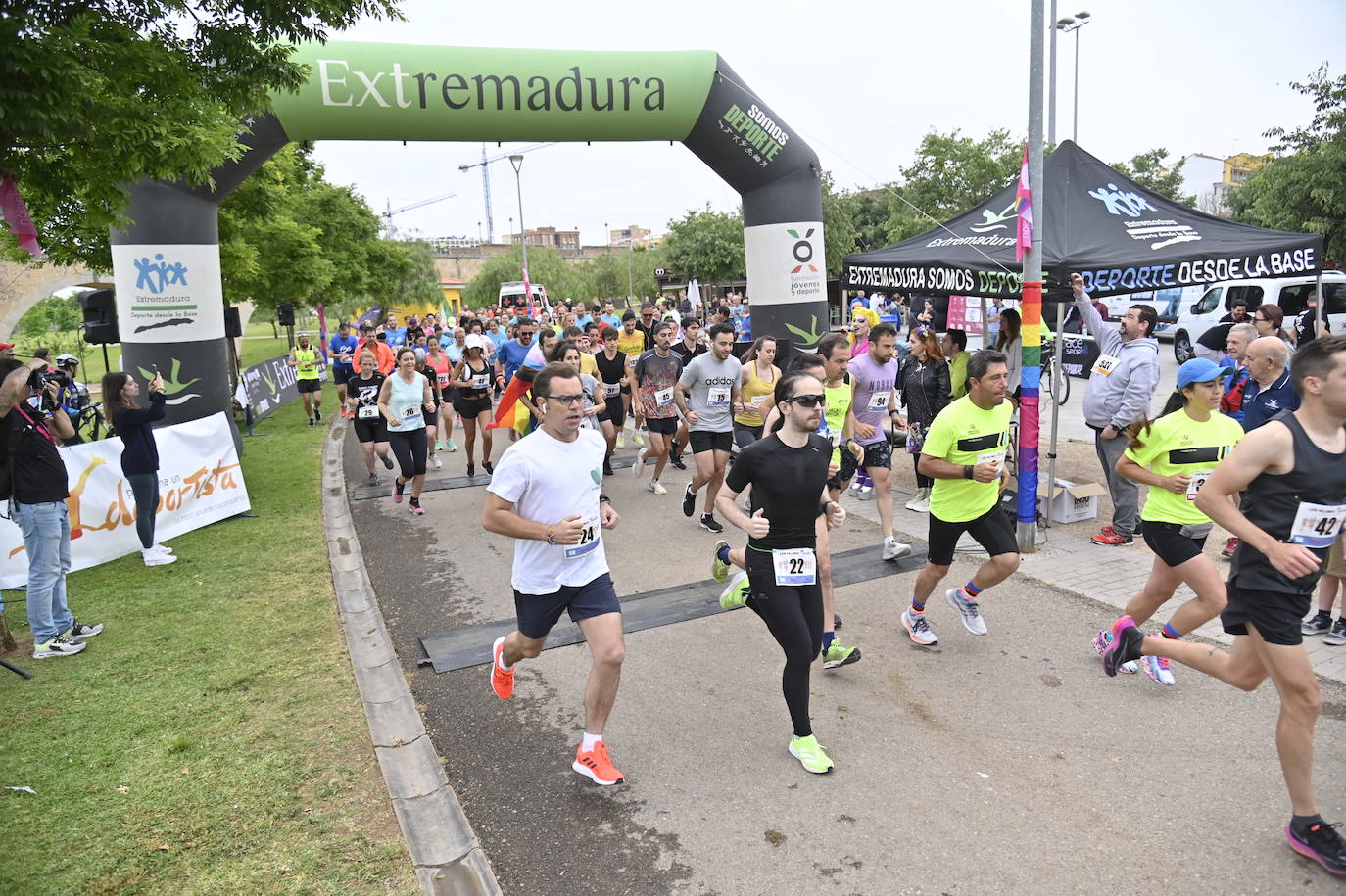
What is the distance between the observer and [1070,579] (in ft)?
21.5

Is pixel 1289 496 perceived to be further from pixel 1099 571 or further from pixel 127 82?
pixel 127 82

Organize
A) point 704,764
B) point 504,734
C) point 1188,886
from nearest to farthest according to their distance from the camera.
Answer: point 1188,886
point 704,764
point 504,734

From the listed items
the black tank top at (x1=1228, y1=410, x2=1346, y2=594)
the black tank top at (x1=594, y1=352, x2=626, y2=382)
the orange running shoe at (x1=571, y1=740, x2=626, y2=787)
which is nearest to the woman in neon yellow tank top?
the black tank top at (x1=594, y1=352, x2=626, y2=382)

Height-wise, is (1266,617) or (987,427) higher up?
(987,427)

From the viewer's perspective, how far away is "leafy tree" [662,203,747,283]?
141 ft

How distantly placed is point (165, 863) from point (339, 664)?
6.54ft

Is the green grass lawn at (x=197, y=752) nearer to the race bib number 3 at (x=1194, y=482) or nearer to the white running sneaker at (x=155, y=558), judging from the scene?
the white running sneaker at (x=155, y=558)

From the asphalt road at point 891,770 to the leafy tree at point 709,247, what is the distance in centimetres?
3834

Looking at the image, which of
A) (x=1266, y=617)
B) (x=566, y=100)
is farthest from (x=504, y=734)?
(x=566, y=100)

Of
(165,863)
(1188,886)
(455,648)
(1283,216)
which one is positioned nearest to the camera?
(1188,886)

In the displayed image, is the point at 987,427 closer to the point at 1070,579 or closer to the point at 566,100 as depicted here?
the point at 1070,579

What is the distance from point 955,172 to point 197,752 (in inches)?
1268

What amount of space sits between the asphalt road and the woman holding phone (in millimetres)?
3205

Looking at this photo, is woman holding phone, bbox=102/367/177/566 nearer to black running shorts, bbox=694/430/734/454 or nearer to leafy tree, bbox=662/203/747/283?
black running shorts, bbox=694/430/734/454
